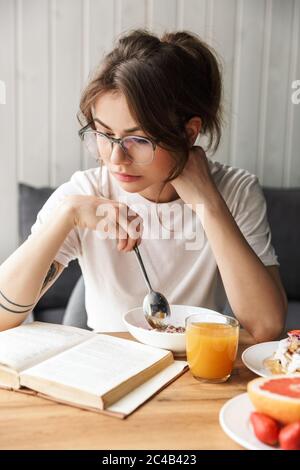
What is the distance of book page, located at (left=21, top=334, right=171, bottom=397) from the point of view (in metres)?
0.89

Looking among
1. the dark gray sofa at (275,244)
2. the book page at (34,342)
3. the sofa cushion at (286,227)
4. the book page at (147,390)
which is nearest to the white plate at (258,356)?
the book page at (147,390)

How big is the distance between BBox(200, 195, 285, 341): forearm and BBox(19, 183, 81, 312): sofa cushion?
47.2 inches

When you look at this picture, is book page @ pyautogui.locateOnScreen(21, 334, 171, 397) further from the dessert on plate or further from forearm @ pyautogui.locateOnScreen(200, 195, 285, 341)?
forearm @ pyautogui.locateOnScreen(200, 195, 285, 341)

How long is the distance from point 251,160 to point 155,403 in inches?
83.2

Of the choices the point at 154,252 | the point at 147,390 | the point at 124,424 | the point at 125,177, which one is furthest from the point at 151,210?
the point at 124,424

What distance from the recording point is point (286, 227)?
262 centimetres

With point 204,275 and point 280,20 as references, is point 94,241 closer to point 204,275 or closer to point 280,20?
point 204,275

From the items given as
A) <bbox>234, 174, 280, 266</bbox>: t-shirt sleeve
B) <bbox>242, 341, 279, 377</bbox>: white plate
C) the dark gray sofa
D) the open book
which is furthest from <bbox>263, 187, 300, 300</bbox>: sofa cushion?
the open book

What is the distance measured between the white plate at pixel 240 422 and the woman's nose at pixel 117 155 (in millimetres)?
652

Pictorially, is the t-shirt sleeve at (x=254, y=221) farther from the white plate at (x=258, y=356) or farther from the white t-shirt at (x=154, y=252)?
the white plate at (x=258, y=356)

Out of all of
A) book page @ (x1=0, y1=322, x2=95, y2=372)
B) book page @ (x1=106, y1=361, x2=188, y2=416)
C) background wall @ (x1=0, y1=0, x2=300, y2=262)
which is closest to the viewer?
book page @ (x1=106, y1=361, x2=188, y2=416)

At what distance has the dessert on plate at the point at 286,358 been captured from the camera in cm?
100

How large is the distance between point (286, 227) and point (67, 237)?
4.80ft

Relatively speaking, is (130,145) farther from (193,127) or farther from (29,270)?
(29,270)
